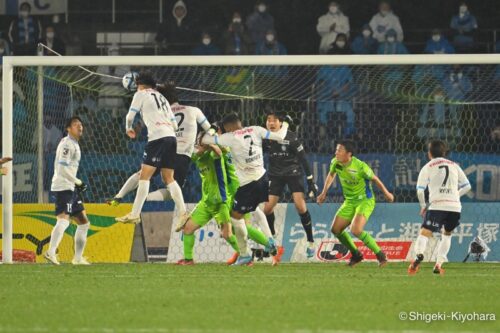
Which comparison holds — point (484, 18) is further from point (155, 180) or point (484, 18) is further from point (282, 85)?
point (155, 180)

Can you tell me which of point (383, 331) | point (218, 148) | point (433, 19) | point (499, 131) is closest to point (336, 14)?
point (433, 19)

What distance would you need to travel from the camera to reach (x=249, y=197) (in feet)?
51.6

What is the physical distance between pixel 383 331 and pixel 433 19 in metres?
18.1

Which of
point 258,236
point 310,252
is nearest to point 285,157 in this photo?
point 310,252

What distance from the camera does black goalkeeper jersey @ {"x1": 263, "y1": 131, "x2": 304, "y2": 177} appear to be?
1825cm

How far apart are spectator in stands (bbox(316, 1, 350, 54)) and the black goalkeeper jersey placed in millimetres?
6802

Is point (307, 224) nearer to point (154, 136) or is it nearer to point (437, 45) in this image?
point (154, 136)

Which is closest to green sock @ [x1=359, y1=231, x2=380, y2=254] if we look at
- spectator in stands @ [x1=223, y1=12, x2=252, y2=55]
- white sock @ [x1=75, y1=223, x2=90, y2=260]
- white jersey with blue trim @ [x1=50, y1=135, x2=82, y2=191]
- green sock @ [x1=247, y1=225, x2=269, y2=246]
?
green sock @ [x1=247, y1=225, x2=269, y2=246]

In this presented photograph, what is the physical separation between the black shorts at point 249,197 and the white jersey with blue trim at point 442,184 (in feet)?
7.38

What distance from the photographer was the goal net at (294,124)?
59.1 ft

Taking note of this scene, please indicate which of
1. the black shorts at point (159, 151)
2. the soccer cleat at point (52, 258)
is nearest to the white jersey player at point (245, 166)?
the black shorts at point (159, 151)

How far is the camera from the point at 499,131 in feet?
66.0

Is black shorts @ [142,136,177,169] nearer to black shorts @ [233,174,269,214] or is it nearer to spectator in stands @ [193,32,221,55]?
black shorts @ [233,174,269,214]

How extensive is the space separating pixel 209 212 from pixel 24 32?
11035 millimetres
